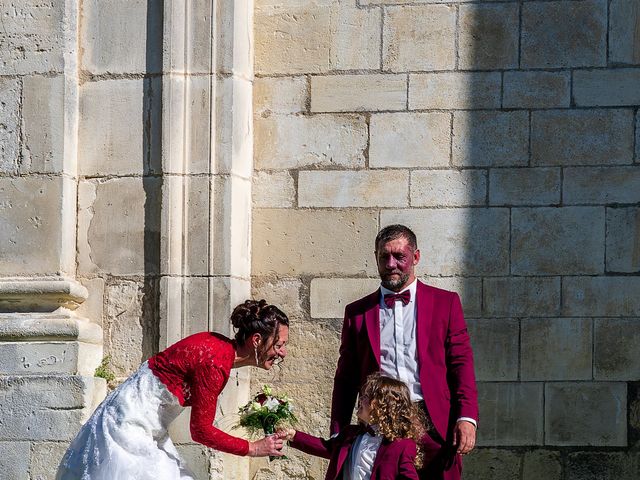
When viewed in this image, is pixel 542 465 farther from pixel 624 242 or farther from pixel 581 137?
pixel 581 137

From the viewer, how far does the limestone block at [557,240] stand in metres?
7.33

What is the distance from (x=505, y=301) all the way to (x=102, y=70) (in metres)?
2.44

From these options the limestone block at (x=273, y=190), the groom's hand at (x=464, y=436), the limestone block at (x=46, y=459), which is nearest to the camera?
the groom's hand at (x=464, y=436)

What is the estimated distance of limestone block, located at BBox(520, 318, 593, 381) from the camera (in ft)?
23.9

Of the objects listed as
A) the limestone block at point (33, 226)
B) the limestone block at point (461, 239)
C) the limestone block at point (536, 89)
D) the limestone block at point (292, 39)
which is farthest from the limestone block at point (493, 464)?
the limestone block at point (33, 226)

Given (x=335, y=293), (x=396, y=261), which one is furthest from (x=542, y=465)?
(x=396, y=261)

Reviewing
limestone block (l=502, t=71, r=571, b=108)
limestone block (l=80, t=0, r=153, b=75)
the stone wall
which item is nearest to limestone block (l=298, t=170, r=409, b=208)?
the stone wall

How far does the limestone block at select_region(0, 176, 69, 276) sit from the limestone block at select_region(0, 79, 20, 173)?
0.10m

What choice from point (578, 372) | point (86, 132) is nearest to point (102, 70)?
point (86, 132)

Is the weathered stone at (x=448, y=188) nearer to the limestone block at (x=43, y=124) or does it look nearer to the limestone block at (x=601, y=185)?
the limestone block at (x=601, y=185)

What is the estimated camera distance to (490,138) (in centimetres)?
746

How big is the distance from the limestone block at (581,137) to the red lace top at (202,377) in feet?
7.86

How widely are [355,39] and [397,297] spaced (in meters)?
1.98

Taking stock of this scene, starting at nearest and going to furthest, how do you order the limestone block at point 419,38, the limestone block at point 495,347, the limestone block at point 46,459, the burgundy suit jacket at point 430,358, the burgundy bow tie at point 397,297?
the burgundy suit jacket at point 430,358 < the burgundy bow tie at point 397,297 < the limestone block at point 46,459 < the limestone block at point 495,347 < the limestone block at point 419,38
